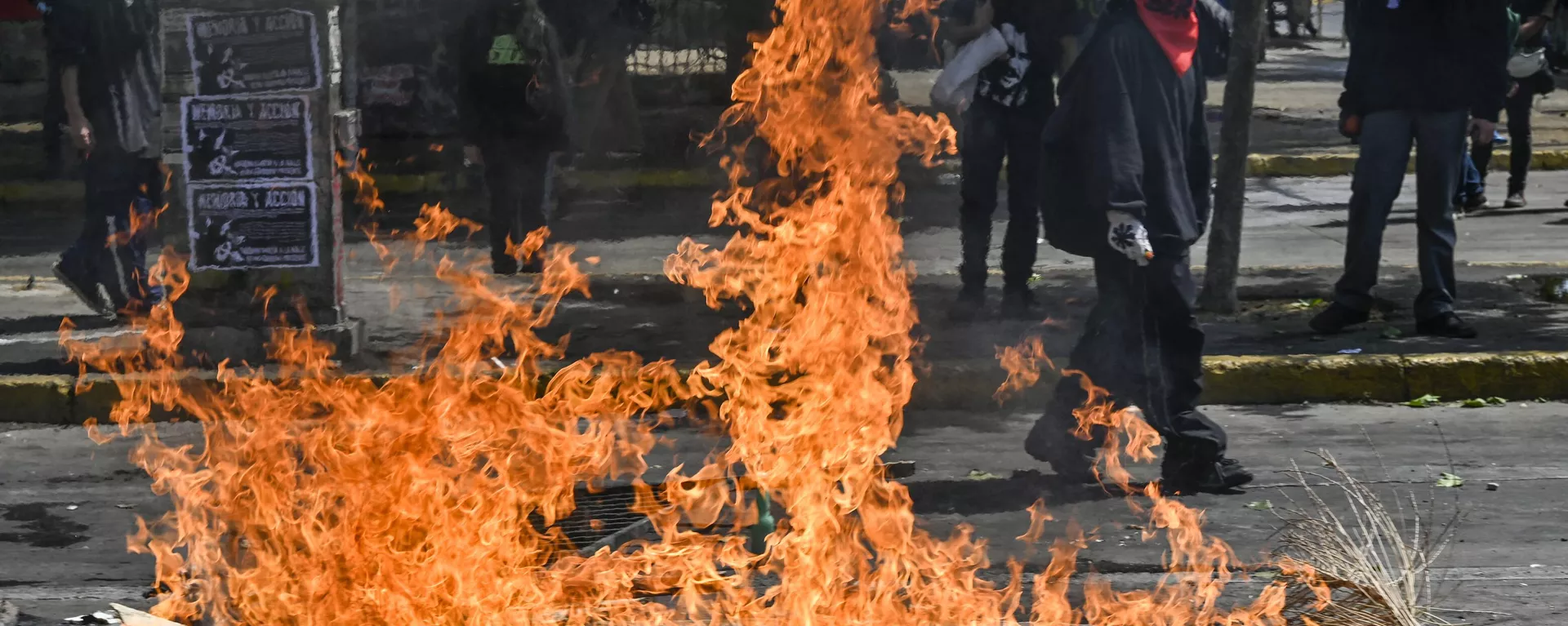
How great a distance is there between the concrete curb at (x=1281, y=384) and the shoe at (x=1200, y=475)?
1.49m

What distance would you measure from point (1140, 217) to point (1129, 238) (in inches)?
3.7

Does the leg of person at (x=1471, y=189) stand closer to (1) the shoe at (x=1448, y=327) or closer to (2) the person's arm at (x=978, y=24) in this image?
(1) the shoe at (x=1448, y=327)

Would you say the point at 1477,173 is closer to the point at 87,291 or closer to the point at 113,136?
the point at 113,136

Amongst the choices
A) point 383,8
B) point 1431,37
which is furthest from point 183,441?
point 383,8

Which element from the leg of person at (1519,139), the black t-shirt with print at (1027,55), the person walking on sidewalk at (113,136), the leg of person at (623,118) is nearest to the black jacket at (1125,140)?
the black t-shirt with print at (1027,55)

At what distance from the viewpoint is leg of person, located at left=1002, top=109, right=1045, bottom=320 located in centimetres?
852

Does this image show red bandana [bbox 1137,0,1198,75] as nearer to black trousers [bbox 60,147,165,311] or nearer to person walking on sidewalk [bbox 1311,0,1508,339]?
person walking on sidewalk [bbox 1311,0,1508,339]

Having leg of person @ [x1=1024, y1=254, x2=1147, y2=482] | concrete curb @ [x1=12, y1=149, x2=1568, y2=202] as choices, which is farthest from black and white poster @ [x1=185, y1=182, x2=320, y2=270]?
concrete curb @ [x1=12, y1=149, x2=1568, y2=202]

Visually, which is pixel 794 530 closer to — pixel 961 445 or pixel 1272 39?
pixel 961 445

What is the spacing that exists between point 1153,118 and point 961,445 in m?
1.65

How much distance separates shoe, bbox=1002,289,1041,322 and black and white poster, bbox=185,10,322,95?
11.2 ft

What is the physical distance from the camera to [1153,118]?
5.78m

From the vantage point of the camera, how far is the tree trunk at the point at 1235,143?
8812 mm

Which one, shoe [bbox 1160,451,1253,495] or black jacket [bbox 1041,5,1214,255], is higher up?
black jacket [bbox 1041,5,1214,255]
